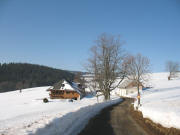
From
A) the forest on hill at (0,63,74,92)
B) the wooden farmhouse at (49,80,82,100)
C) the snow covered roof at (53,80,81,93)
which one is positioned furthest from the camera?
the forest on hill at (0,63,74,92)

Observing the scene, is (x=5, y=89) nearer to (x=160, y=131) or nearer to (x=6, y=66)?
(x=6, y=66)

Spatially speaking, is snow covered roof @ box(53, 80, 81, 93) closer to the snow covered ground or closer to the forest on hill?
the snow covered ground

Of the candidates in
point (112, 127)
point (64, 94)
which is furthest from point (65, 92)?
point (112, 127)

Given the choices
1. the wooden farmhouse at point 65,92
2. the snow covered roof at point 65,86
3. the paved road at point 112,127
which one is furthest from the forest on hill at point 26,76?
the paved road at point 112,127

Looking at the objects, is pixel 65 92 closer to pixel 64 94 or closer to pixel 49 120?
pixel 64 94

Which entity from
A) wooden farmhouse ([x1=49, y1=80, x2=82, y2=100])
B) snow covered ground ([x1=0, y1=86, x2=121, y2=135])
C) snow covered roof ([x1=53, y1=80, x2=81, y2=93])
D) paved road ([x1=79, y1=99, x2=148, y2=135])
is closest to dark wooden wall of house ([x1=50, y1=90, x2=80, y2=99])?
wooden farmhouse ([x1=49, y1=80, x2=82, y2=100])

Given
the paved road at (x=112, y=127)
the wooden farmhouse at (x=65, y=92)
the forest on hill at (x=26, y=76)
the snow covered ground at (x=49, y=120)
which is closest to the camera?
the snow covered ground at (x=49, y=120)

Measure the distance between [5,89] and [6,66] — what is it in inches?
1137

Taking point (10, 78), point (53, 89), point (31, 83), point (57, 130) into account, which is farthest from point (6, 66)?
point (57, 130)

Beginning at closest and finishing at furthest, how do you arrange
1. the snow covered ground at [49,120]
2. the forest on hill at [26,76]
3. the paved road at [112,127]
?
1. the snow covered ground at [49,120]
2. the paved road at [112,127]
3. the forest on hill at [26,76]

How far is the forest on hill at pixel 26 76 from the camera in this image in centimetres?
13712

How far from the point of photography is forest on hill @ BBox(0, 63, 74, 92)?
137 metres

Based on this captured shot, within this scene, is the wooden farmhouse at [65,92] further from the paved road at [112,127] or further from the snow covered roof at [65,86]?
the paved road at [112,127]

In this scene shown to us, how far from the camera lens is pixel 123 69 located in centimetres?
2917
